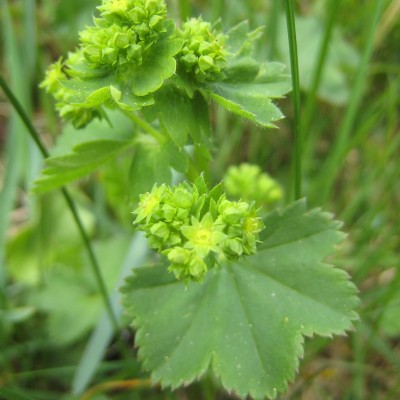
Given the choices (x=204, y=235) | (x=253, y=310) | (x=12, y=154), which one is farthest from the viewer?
(x=12, y=154)

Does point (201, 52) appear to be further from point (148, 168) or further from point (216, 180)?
point (216, 180)

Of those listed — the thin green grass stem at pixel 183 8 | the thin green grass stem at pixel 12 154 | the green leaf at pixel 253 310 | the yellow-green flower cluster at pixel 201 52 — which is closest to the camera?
the yellow-green flower cluster at pixel 201 52

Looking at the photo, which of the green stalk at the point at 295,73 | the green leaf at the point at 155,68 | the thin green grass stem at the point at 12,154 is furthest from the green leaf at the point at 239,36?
the thin green grass stem at the point at 12,154

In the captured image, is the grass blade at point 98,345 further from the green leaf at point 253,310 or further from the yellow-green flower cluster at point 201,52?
the yellow-green flower cluster at point 201,52

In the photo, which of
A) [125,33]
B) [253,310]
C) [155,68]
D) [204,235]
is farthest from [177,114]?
[253,310]

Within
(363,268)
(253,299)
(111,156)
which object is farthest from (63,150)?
(363,268)

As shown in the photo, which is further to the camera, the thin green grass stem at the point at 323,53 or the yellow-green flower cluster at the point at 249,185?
the yellow-green flower cluster at the point at 249,185
